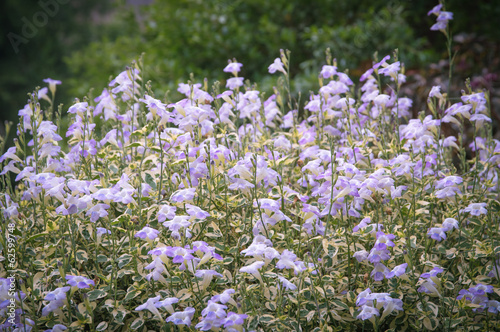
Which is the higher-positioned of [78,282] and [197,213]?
[197,213]

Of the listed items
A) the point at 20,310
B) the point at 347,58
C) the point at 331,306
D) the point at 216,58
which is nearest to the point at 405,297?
the point at 331,306

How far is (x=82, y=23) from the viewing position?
10.9m

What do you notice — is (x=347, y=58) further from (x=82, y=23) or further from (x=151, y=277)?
(x=82, y=23)

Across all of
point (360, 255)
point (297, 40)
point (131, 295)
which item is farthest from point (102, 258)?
point (297, 40)

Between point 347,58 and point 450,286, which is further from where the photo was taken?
point 347,58

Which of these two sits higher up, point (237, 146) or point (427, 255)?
point (237, 146)

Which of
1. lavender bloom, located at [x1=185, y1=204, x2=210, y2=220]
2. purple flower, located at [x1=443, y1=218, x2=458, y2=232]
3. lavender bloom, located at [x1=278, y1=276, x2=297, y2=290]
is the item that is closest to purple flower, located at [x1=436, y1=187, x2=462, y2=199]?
purple flower, located at [x1=443, y1=218, x2=458, y2=232]

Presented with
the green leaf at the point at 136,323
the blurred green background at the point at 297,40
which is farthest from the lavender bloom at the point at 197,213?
the blurred green background at the point at 297,40

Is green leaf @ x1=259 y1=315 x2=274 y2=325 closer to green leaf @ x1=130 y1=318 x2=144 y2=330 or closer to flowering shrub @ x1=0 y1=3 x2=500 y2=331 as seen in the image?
flowering shrub @ x1=0 y1=3 x2=500 y2=331

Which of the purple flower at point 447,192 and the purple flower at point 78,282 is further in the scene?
the purple flower at point 447,192

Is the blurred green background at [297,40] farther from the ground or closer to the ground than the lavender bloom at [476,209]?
farther from the ground

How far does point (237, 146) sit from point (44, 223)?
83cm

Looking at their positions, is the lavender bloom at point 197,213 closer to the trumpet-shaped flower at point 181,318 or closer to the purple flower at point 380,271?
the trumpet-shaped flower at point 181,318

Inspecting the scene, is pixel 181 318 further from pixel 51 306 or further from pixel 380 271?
pixel 380 271
